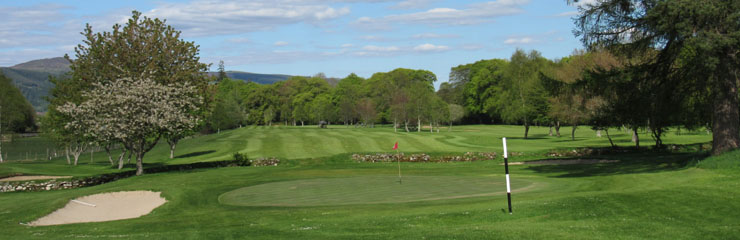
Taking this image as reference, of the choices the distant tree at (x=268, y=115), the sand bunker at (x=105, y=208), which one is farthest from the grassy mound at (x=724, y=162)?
the distant tree at (x=268, y=115)

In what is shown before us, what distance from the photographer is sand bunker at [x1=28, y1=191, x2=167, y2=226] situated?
19.7 m

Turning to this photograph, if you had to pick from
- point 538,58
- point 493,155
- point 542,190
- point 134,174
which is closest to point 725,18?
point 542,190

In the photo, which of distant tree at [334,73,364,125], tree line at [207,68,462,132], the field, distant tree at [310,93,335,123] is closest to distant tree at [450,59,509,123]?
tree line at [207,68,462,132]

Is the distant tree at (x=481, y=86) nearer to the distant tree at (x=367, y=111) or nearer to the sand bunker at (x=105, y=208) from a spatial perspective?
the distant tree at (x=367, y=111)

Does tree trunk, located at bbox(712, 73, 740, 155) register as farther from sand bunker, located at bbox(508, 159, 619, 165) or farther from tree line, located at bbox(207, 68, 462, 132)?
tree line, located at bbox(207, 68, 462, 132)

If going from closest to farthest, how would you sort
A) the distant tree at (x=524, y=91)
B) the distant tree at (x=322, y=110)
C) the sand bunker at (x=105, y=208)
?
the sand bunker at (x=105, y=208) → the distant tree at (x=524, y=91) → the distant tree at (x=322, y=110)

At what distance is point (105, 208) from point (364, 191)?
9.82 m

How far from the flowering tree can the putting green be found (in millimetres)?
10635

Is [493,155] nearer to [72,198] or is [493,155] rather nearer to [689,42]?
[689,42]

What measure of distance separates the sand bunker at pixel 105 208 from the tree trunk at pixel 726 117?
2282cm

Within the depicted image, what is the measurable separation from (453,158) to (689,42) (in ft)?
71.9

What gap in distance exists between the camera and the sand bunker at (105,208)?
64.6 feet

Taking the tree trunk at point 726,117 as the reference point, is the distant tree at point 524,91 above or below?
above

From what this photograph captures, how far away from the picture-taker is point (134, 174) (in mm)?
35875
